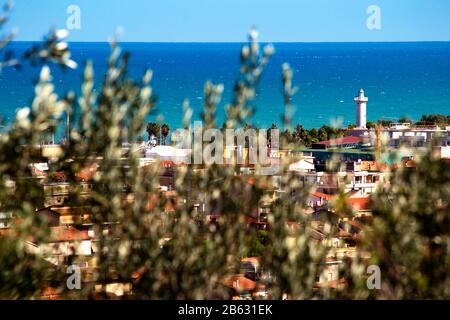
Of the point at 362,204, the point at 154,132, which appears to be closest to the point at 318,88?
the point at 154,132

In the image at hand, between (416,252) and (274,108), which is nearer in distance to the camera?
(416,252)

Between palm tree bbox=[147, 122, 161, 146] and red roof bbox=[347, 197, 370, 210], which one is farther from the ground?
palm tree bbox=[147, 122, 161, 146]

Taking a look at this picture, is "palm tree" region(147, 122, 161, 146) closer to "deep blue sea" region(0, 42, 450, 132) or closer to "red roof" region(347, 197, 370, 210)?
"deep blue sea" region(0, 42, 450, 132)

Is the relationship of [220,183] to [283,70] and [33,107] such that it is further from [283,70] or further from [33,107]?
[33,107]

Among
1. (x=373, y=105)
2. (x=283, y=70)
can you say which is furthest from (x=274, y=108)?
(x=283, y=70)

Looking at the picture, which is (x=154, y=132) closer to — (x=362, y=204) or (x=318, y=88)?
(x=362, y=204)

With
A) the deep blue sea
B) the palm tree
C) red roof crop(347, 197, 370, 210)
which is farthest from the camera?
the deep blue sea

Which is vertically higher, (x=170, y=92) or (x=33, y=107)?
(x=170, y=92)

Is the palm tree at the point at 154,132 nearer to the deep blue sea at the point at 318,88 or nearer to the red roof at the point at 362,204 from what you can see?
the deep blue sea at the point at 318,88

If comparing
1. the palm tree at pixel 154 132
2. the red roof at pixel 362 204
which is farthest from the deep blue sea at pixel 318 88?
the red roof at pixel 362 204

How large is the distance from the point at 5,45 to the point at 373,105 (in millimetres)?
88615

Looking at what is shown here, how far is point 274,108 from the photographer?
83188 millimetres

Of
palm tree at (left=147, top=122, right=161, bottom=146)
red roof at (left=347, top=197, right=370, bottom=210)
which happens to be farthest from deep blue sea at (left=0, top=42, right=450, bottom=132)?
red roof at (left=347, top=197, right=370, bottom=210)
